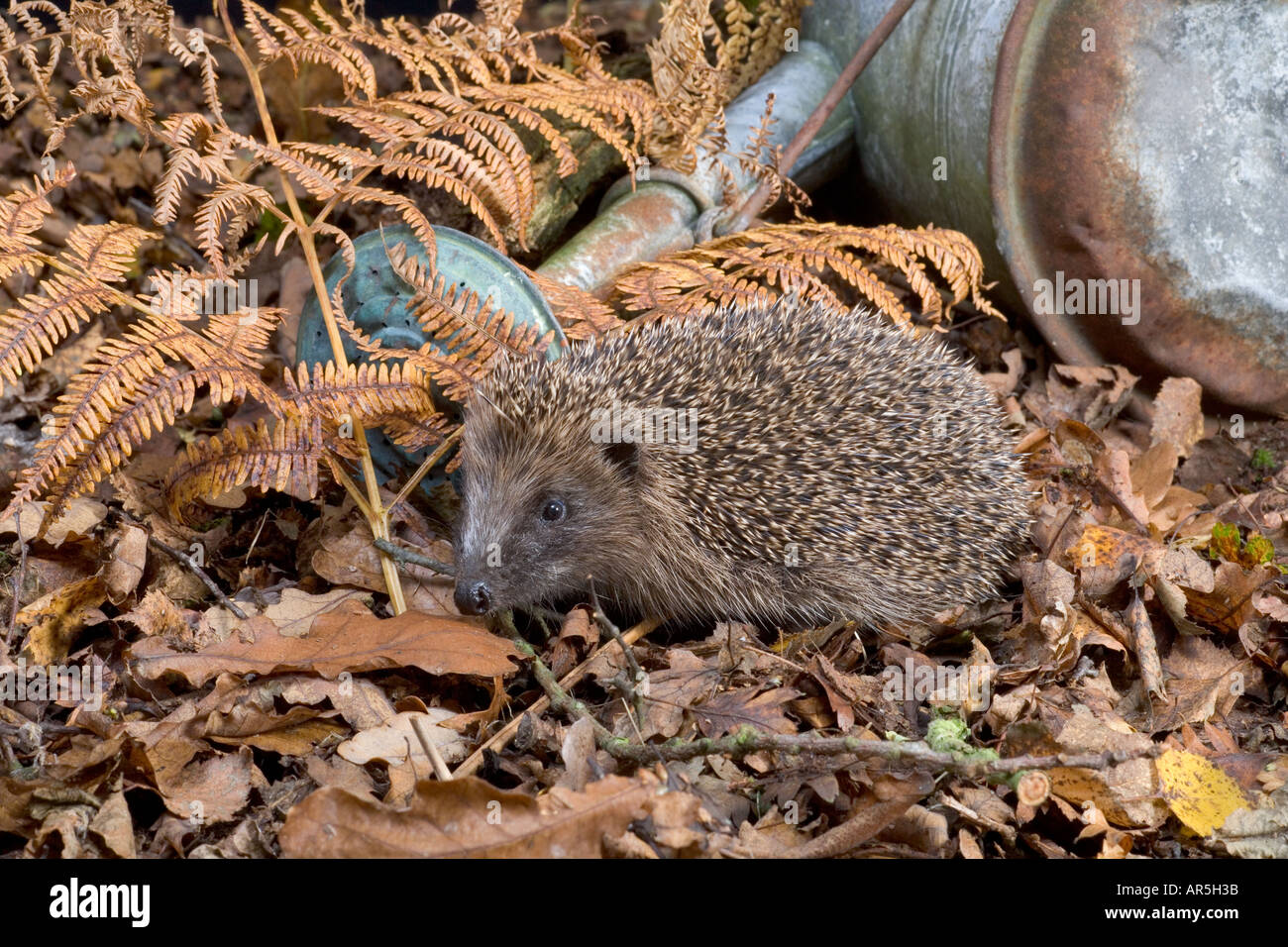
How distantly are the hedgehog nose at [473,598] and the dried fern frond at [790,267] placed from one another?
1675mm

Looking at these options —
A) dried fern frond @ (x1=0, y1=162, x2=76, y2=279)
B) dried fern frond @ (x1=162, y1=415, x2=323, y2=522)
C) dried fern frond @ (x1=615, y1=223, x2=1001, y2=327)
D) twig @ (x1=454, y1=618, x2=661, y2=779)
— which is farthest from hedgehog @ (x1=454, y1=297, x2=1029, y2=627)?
dried fern frond @ (x1=0, y1=162, x2=76, y2=279)

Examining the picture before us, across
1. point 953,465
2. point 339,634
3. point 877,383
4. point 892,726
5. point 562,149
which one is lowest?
point 892,726

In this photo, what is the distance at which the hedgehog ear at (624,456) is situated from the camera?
16.5 feet

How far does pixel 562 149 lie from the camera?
5.39 meters

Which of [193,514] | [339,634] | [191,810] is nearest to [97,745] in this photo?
[191,810]

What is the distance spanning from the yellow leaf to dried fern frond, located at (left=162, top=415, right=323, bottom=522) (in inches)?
129

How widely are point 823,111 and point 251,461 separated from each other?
398 cm

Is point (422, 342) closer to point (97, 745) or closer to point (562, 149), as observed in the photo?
point (562, 149)

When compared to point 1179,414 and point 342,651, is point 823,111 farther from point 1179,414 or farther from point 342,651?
point 342,651

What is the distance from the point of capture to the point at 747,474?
484 centimetres

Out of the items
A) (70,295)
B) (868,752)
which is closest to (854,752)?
(868,752)

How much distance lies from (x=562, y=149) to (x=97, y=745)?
130 inches
